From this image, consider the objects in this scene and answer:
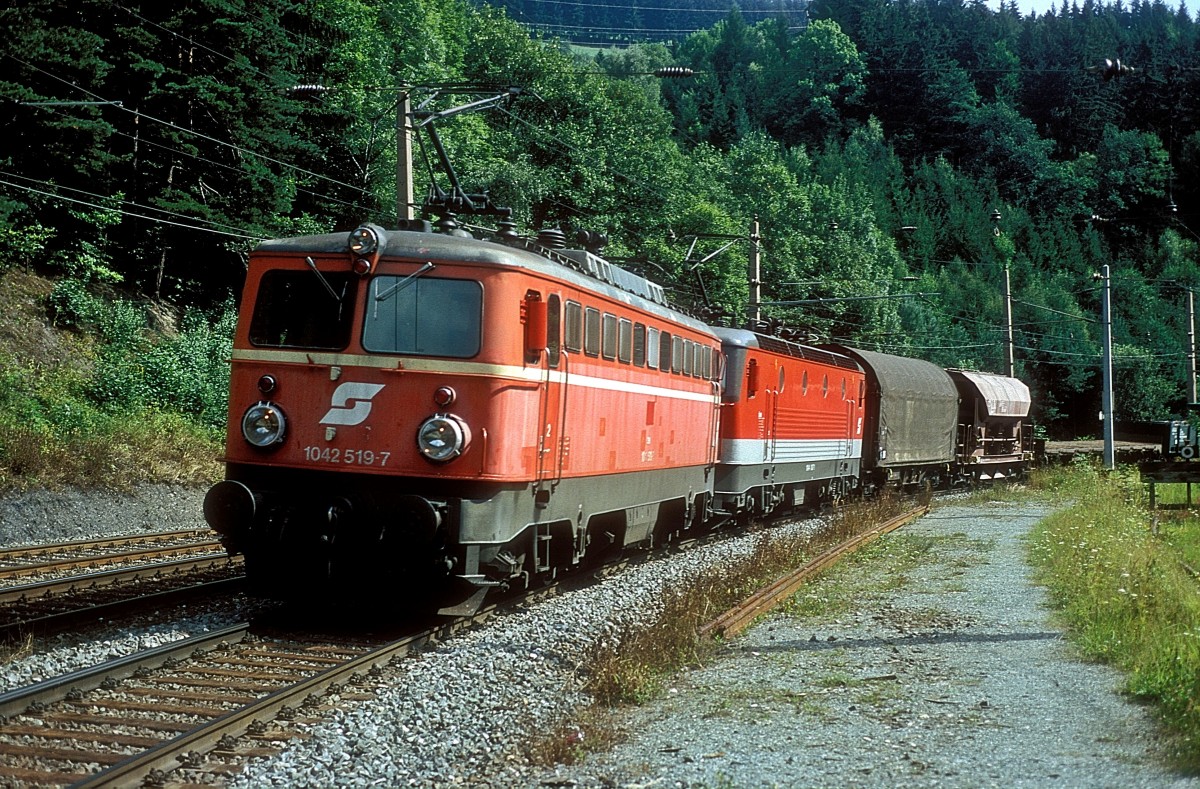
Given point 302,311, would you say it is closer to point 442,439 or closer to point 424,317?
point 424,317

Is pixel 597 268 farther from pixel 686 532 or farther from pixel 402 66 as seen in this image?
pixel 402 66

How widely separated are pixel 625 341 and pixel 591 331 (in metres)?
1.20

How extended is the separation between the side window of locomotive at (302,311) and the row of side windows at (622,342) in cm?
176

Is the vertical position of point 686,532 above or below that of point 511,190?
below

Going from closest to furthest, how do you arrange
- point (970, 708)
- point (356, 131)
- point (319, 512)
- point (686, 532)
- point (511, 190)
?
point (970, 708), point (319, 512), point (686, 532), point (356, 131), point (511, 190)

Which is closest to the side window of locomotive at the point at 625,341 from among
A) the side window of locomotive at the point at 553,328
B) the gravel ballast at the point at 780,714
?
the side window of locomotive at the point at 553,328

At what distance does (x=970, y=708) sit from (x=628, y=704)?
7.16ft

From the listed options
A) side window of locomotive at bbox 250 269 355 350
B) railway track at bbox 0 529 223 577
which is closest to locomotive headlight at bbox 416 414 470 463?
side window of locomotive at bbox 250 269 355 350

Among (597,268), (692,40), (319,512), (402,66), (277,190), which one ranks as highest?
(692,40)

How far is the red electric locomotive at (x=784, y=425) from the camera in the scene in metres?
19.4

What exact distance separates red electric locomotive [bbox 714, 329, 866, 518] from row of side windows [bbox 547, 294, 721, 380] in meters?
2.13

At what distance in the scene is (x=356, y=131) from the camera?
126ft


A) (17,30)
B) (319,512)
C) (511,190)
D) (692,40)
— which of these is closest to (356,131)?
(511,190)

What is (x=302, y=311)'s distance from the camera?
410 inches
